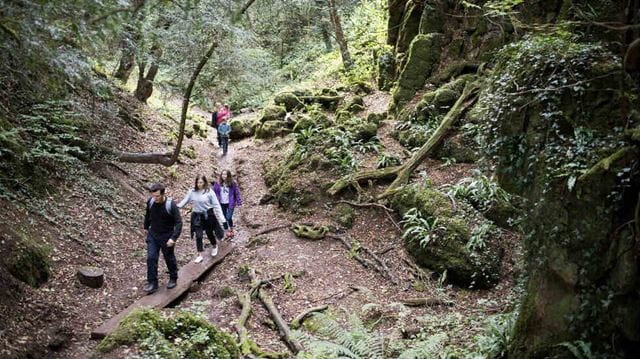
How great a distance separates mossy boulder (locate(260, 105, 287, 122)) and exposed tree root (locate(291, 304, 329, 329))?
550 inches

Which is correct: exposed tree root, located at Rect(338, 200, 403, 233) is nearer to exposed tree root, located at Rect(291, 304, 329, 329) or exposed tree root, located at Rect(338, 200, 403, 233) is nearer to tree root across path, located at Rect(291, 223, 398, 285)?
tree root across path, located at Rect(291, 223, 398, 285)

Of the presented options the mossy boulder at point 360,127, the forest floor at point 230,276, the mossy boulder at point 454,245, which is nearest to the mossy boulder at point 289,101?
the mossy boulder at point 360,127

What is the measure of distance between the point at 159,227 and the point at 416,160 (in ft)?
22.5

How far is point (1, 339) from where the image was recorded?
6012mm

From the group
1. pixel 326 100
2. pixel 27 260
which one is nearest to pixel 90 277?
pixel 27 260

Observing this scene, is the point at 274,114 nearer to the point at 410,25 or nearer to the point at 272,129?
the point at 272,129

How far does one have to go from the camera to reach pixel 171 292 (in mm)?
8523

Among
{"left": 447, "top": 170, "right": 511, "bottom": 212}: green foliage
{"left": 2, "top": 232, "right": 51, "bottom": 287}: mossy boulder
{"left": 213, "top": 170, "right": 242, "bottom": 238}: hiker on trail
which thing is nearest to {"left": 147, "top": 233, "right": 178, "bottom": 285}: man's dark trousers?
{"left": 2, "top": 232, "right": 51, "bottom": 287}: mossy boulder

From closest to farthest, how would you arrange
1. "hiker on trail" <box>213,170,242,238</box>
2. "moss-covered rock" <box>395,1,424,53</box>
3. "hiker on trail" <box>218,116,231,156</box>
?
"hiker on trail" <box>213,170,242,238</box>, "moss-covered rock" <box>395,1,424,53</box>, "hiker on trail" <box>218,116,231,156</box>

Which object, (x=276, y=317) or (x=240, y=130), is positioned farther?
(x=240, y=130)

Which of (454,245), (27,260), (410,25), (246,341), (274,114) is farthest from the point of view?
(274,114)

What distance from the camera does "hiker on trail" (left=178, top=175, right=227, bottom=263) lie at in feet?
32.6

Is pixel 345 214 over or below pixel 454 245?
below

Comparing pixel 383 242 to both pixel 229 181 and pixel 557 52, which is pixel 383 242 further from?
pixel 557 52
